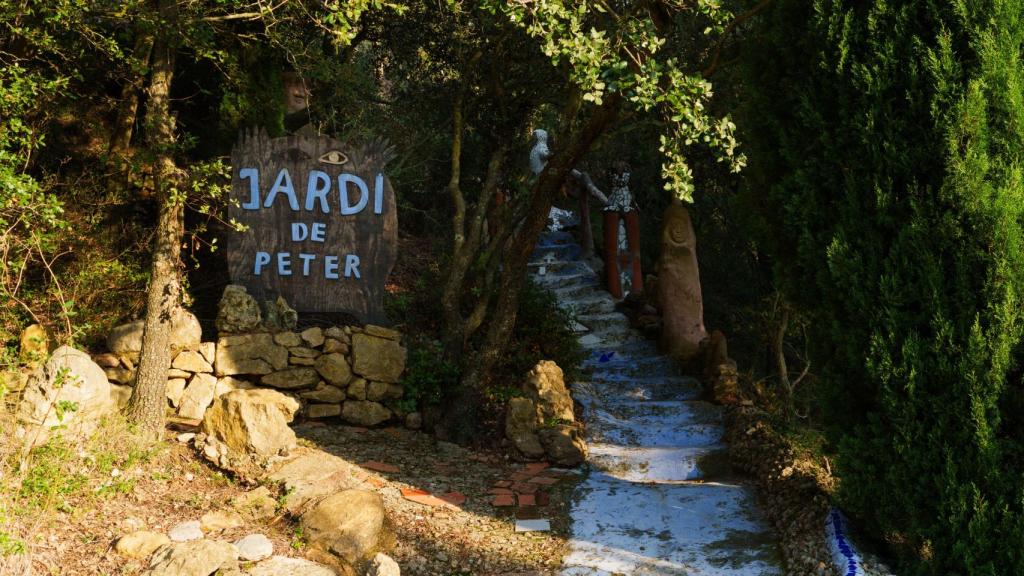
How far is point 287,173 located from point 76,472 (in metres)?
3.73

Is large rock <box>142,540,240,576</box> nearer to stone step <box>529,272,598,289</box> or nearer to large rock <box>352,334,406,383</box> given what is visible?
large rock <box>352,334,406,383</box>

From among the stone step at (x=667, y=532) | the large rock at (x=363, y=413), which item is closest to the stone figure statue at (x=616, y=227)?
the large rock at (x=363, y=413)

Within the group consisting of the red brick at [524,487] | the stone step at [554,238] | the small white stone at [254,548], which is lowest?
the red brick at [524,487]

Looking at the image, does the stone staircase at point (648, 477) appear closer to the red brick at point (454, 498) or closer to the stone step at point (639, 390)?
the stone step at point (639, 390)

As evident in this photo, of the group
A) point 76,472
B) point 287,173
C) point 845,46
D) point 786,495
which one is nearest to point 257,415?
point 76,472

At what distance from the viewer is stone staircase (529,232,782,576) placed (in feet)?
17.6

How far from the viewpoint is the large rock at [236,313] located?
757 cm

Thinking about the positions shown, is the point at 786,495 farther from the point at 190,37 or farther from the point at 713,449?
the point at 190,37

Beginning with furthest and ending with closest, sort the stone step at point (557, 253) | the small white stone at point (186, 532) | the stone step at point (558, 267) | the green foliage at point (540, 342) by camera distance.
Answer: the stone step at point (557, 253)
the stone step at point (558, 267)
the green foliage at point (540, 342)
the small white stone at point (186, 532)

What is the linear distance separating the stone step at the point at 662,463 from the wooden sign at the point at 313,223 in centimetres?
258

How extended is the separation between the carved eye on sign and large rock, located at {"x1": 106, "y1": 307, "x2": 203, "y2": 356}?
1.95 meters

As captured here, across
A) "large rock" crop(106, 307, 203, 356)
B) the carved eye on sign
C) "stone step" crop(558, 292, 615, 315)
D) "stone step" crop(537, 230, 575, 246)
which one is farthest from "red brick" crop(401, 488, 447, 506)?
"stone step" crop(537, 230, 575, 246)

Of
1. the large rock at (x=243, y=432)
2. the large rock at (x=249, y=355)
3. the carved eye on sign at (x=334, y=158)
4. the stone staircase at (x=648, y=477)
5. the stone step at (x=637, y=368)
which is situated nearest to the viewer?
the stone staircase at (x=648, y=477)

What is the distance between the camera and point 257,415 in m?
6.05
